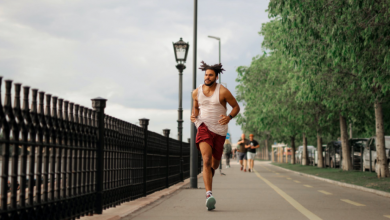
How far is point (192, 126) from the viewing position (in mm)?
14797

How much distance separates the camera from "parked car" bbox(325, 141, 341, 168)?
105 feet

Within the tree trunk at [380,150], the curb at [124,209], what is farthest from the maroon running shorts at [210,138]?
the tree trunk at [380,150]

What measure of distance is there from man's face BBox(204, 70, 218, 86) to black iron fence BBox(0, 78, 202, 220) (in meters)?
1.59

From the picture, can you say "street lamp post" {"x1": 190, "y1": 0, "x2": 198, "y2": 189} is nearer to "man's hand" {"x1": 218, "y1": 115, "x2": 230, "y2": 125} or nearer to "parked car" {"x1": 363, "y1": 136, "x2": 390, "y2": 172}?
"man's hand" {"x1": 218, "y1": 115, "x2": 230, "y2": 125}

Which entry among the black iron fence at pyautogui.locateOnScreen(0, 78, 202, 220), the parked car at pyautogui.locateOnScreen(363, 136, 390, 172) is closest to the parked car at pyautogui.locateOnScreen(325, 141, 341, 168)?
the parked car at pyautogui.locateOnScreen(363, 136, 390, 172)

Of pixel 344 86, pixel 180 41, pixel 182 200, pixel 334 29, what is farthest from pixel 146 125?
pixel 344 86

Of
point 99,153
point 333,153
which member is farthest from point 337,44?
point 333,153

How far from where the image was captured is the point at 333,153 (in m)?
32.2

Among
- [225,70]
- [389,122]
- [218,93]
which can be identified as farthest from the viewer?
[389,122]

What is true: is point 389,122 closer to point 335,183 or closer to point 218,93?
point 335,183

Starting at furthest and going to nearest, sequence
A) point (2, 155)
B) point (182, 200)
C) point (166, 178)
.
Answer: point (166, 178)
point (182, 200)
point (2, 155)

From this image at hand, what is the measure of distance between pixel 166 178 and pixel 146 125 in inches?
132

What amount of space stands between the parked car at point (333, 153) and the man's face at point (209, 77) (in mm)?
24453

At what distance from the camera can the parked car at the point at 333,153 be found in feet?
105
